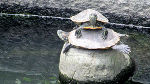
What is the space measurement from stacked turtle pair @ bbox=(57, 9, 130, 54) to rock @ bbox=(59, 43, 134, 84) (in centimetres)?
11

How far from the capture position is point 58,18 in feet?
22.5

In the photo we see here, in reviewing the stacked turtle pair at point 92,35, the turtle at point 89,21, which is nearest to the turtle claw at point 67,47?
the stacked turtle pair at point 92,35

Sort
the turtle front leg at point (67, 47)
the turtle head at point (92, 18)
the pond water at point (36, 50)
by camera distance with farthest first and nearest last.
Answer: the pond water at point (36, 50), the turtle front leg at point (67, 47), the turtle head at point (92, 18)

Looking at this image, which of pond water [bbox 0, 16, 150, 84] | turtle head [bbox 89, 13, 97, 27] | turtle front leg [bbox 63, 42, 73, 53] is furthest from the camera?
pond water [bbox 0, 16, 150, 84]

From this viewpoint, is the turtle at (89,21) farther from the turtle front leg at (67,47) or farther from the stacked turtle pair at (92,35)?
the turtle front leg at (67,47)

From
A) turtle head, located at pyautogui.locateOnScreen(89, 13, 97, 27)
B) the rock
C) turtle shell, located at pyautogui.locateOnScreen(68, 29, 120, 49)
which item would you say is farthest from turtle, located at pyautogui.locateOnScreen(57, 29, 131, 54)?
turtle head, located at pyautogui.locateOnScreen(89, 13, 97, 27)

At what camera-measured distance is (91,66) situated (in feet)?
12.6

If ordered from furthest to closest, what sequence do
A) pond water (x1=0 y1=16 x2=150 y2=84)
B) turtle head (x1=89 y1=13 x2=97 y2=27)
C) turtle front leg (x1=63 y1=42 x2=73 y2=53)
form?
1. pond water (x1=0 y1=16 x2=150 y2=84)
2. turtle front leg (x1=63 y1=42 x2=73 y2=53)
3. turtle head (x1=89 y1=13 x2=97 y2=27)

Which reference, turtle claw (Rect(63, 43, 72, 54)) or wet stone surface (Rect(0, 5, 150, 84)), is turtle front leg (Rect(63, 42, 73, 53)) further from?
wet stone surface (Rect(0, 5, 150, 84))

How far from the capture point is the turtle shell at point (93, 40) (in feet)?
12.6

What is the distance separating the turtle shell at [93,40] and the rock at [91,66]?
0.11 meters

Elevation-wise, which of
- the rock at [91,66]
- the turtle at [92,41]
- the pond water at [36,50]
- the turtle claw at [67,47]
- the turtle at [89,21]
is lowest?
the pond water at [36,50]

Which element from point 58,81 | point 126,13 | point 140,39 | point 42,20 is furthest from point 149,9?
point 58,81

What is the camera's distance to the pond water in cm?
442
